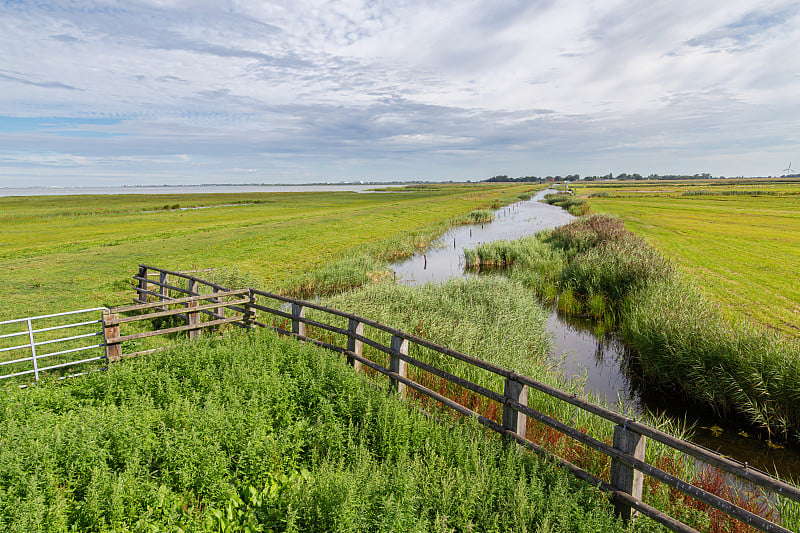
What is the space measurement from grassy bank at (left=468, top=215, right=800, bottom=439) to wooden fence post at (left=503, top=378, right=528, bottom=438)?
6.44 meters

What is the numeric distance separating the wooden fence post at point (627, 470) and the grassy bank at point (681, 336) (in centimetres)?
619

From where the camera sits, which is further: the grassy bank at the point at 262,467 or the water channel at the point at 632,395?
the water channel at the point at 632,395

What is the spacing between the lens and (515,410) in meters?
5.66

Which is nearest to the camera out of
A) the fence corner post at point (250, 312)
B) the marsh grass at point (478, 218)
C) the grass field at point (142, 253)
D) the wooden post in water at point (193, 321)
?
the wooden post in water at point (193, 321)

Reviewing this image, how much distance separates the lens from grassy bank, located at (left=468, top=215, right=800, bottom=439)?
871 cm

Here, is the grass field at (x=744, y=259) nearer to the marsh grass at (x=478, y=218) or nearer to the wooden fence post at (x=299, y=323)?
the wooden fence post at (x=299, y=323)

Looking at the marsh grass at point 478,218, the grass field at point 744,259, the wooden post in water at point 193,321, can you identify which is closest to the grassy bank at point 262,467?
the wooden post in water at point 193,321

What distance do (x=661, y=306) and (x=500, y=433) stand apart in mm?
9992

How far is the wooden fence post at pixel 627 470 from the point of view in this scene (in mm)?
4434

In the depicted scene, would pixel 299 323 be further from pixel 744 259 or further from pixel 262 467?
pixel 744 259

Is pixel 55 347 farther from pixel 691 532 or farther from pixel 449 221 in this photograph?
pixel 449 221

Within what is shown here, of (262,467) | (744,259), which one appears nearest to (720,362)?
(262,467)

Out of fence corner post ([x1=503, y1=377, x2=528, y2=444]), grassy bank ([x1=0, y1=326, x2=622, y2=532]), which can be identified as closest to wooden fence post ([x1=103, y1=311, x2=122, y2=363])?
grassy bank ([x1=0, y1=326, x2=622, y2=532])

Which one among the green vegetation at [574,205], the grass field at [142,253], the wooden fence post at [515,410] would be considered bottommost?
the grass field at [142,253]
